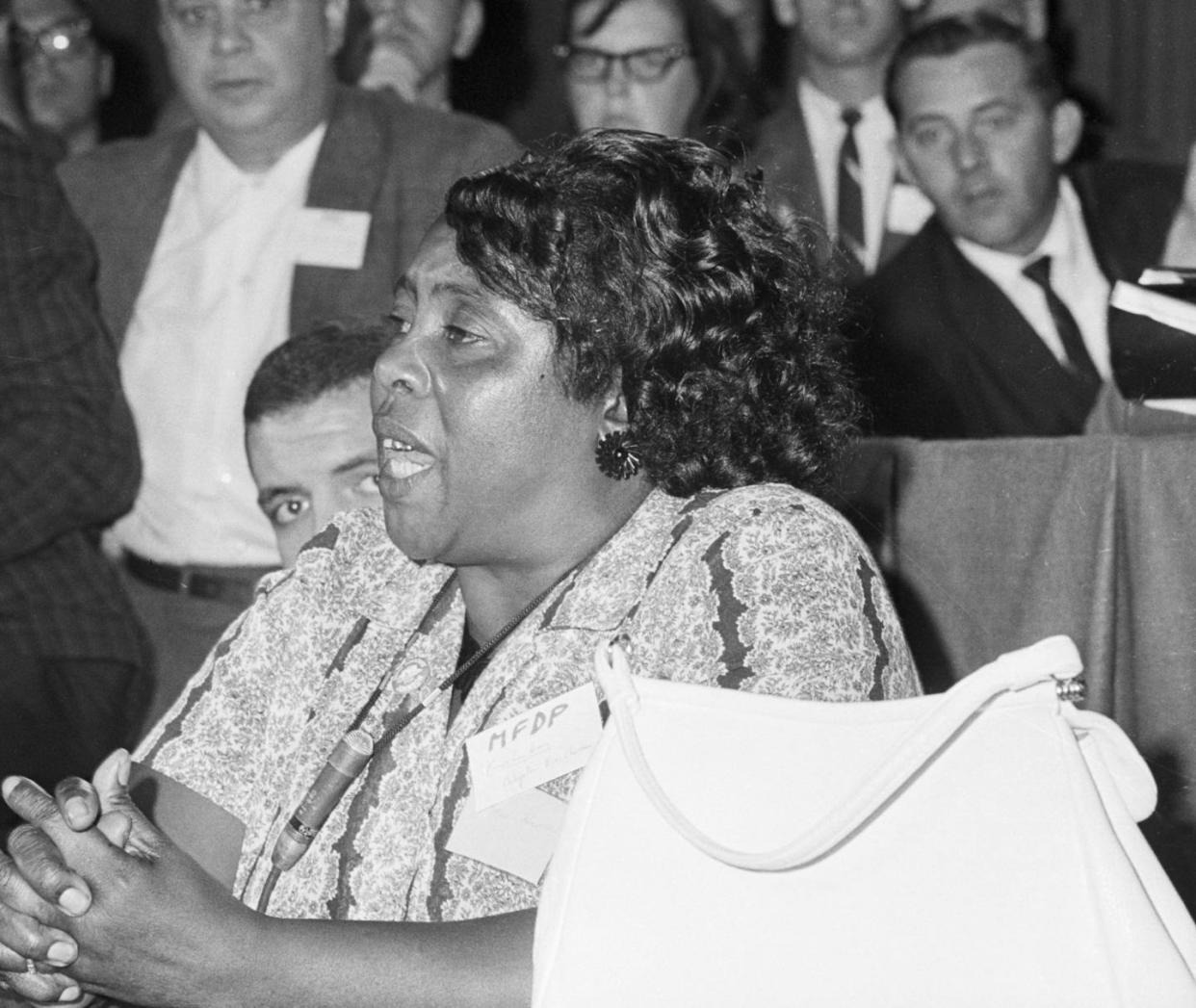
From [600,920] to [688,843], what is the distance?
8cm

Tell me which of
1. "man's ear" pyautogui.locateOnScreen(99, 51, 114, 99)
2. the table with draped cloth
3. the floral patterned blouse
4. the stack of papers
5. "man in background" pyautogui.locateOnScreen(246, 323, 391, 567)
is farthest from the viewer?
"man's ear" pyautogui.locateOnScreen(99, 51, 114, 99)

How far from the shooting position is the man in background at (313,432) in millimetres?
2613

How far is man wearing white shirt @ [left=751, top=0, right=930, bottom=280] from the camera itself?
10.3ft

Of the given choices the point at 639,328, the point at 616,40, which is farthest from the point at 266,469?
the point at 616,40

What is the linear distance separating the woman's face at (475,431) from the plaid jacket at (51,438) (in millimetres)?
1320

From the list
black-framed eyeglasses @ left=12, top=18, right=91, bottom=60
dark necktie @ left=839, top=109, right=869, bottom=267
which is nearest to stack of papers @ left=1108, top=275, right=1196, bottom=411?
dark necktie @ left=839, top=109, right=869, bottom=267

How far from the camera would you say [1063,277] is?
9.48 feet

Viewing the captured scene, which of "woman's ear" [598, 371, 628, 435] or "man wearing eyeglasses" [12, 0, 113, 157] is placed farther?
"man wearing eyeglasses" [12, 0, 113, 157]

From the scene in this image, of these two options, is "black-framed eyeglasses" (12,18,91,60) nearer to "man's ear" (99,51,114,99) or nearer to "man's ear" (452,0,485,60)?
"man's ear" (99,51,114,99)

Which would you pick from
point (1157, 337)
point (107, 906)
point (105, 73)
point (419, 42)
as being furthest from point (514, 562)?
point (105, 73)

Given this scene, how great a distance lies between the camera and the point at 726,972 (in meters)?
1.09

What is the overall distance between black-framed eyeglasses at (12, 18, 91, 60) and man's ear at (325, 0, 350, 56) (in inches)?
41.3

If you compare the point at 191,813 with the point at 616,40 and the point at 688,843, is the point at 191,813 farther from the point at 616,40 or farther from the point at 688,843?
the point at 616,40

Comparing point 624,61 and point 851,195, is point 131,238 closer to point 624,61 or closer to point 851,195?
point 624,61
